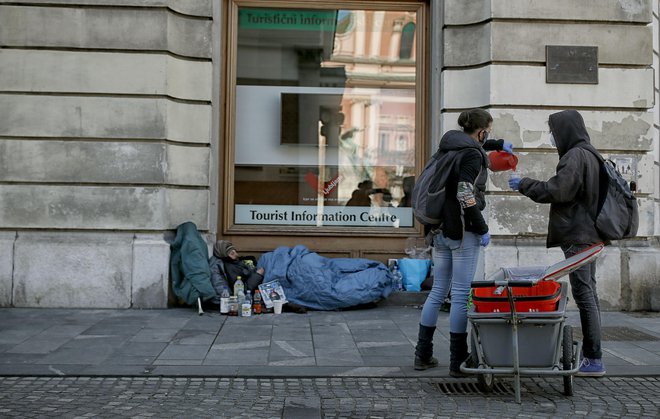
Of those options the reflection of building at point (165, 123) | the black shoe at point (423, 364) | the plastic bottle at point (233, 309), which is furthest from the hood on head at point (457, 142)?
the plastic bottle at point (233, 309)

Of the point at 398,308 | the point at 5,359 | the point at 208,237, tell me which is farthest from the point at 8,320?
the point at 398,308

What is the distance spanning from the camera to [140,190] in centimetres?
852

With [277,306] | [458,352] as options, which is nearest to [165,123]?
[277,306]

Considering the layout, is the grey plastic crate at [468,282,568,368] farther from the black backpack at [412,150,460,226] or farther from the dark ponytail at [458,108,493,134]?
the dark ponytail at [458,108,493,134]

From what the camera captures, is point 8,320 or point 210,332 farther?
point 8,320

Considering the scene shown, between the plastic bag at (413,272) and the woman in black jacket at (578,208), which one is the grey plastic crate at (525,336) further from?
the plastic bag at (413,272)

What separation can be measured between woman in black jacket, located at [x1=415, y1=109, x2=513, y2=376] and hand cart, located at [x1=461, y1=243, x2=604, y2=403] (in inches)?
17.3

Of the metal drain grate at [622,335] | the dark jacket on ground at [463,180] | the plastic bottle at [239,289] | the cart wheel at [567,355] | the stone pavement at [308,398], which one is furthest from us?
the plastic bottle at [239,289]

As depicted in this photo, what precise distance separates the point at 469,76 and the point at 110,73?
4323mm

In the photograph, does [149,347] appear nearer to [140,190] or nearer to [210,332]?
→ [210,332]

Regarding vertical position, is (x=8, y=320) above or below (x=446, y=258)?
below

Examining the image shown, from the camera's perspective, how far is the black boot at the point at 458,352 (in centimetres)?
523

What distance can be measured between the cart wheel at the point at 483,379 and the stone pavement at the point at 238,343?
1.61 feet

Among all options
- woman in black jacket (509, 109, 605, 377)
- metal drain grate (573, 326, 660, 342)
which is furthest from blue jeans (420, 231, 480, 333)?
metal drain grate (573, 326, 660, 342)
